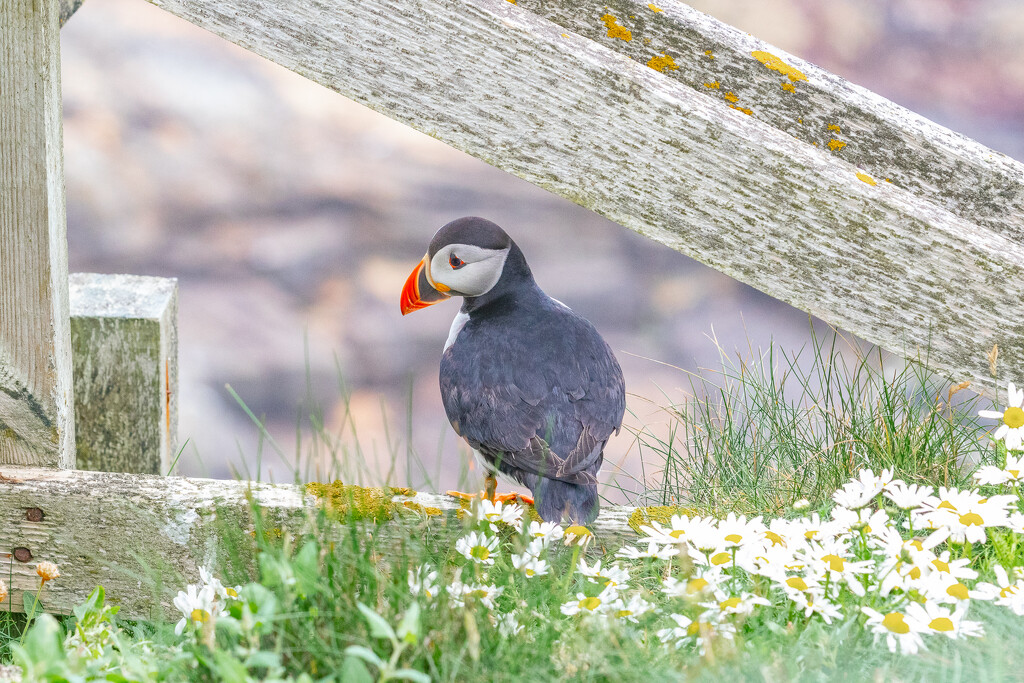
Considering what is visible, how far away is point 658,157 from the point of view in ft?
5.18

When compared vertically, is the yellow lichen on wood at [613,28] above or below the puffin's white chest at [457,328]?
above

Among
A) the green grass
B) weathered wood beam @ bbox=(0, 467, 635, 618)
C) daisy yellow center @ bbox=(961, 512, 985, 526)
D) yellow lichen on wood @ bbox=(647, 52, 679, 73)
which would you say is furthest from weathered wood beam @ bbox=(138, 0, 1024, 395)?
weathered wood beam @ bbox=(0, 467, 635, 618)

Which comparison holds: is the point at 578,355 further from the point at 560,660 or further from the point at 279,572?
the point at 279,572

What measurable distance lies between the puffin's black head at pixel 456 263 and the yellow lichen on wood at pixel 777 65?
0.76 m

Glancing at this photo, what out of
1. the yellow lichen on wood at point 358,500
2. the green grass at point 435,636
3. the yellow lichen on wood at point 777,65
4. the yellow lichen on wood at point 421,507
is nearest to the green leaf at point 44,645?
the green grass at point 435,636

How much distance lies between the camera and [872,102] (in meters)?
1.84

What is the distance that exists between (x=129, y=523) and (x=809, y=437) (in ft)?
5.92

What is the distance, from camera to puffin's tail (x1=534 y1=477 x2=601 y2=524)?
1868mm

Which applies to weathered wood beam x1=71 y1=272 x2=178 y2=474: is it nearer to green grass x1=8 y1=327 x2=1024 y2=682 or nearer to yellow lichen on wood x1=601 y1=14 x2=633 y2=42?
green grass x1=8 y1=327 x2=1024 y2=682

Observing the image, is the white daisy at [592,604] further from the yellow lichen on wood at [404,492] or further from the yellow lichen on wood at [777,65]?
the yellow lichen on wood at [777,65]

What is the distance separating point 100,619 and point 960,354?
184 centimetres

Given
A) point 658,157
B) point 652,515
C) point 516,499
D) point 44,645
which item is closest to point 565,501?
point 652,515

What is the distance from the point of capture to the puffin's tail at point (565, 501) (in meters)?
1.87

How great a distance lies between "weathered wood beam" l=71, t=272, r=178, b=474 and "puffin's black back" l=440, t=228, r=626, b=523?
4.64 ft
